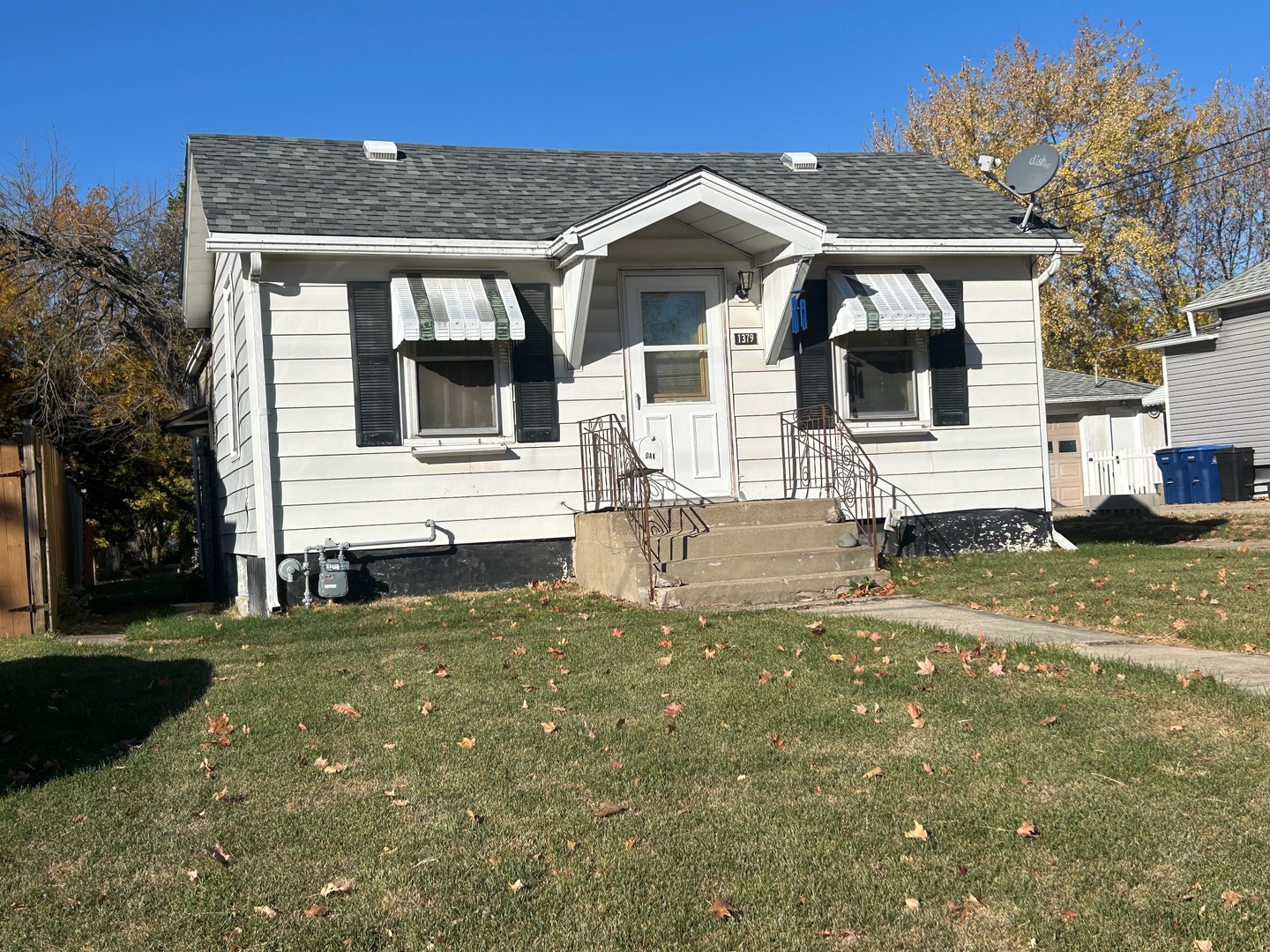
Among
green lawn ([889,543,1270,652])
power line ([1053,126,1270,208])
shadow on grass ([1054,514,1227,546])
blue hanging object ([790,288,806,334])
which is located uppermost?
power line ([1053,126,1270,208])

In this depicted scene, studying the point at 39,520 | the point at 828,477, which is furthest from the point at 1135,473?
the point at 39,520

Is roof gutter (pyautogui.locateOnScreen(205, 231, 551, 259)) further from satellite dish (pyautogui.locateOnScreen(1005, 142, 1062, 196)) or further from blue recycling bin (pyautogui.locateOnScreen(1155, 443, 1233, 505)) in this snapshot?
blue recycling bin (pyautogui.locateOnScreen(1155, 443, 1233, 505))

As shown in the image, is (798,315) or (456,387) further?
(798,315)

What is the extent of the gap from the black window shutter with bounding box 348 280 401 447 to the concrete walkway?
437cm

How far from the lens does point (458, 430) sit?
11531mm

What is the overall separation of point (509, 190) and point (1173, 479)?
1579 cm

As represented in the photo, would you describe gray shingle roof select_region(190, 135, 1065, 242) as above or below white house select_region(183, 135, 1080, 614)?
above

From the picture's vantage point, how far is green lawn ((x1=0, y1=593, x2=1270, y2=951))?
362cm

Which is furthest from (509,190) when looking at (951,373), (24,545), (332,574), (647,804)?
(647,804)

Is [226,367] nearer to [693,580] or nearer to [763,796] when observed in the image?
[693,580]

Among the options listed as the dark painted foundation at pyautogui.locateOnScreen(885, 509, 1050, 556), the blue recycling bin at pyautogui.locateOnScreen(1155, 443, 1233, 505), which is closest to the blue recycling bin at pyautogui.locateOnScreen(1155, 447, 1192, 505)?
the blue recycling bin at pyautogui.locateOnScreen(1155, 443, 1233, 505)

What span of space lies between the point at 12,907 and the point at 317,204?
867cm

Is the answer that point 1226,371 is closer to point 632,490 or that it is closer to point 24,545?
point 632,490

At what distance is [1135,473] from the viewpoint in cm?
2452
